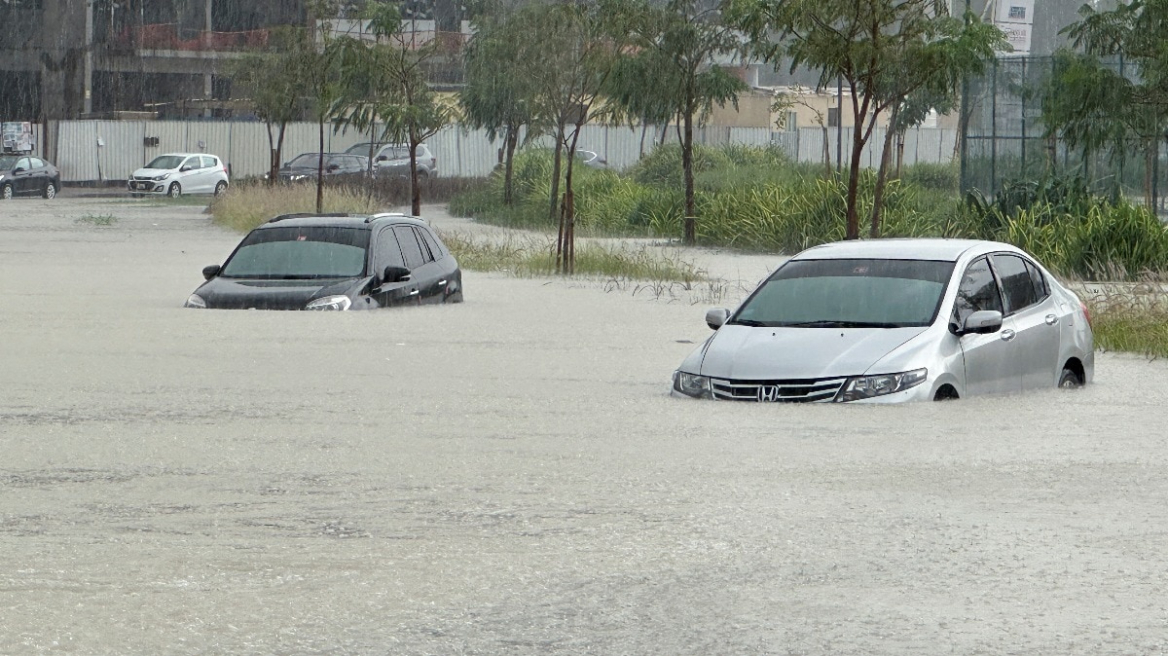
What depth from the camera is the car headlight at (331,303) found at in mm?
17828

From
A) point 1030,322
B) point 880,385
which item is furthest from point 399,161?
point 880,385

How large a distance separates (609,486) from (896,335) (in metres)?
3.11

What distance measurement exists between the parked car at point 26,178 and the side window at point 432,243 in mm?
37487

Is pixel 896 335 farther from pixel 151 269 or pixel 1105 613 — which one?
pixel 151 269

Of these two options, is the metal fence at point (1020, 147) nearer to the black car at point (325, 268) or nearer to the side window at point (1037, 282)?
the black car at point (325, 268)

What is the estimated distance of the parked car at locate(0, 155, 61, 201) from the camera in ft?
180

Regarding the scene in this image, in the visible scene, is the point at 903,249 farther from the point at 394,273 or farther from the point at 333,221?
the point at 333,221

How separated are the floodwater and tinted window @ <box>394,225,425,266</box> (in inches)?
143

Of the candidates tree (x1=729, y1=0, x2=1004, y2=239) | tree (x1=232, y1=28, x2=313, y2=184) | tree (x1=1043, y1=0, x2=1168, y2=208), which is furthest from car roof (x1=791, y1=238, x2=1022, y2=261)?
tree (x1=232, y1=28, x2=313, y2=184)

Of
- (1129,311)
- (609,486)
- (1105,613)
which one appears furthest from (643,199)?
(1105,613)

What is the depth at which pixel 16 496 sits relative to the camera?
870cm

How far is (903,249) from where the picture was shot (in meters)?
12.8

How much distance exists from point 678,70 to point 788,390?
971 inches

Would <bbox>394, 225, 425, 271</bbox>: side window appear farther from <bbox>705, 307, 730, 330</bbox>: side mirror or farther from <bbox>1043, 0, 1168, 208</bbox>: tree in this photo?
<bbox>1043, 0, 1168, 208</bbox>: tree
